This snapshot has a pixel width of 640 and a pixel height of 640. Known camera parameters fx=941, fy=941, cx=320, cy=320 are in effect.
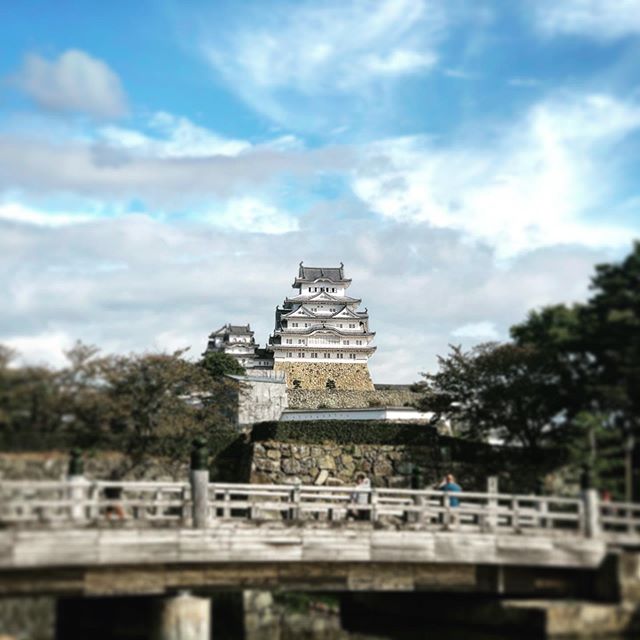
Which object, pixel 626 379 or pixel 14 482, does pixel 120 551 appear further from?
pixel 626 379

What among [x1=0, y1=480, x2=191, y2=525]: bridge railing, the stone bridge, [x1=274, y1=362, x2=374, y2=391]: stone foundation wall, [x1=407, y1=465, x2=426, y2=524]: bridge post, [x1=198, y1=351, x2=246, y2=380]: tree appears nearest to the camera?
[x1=0, y1=480, x2=191, y2=525]: bridge railing

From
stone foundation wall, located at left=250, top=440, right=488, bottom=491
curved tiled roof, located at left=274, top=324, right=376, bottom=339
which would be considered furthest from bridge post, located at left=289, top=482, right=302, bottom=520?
curved tiled roof, located at left=274, top=324, right=376, bottom=339

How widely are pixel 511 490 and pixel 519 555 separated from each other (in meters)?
6.79

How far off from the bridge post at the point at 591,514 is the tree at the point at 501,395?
3785 mm

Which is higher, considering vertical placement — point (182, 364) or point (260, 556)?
point (182, 364)

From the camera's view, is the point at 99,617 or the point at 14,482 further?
the point at 99,617

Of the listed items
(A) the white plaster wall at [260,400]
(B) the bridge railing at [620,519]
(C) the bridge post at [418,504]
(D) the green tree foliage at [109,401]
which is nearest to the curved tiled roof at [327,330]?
(A) the white plaster wall at [260,400]

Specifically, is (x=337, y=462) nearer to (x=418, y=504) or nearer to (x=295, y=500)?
(x=418, y=504)

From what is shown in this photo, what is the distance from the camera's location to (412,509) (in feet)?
64.0

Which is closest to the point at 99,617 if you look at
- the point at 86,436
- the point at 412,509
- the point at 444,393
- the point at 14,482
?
the point at 86,436

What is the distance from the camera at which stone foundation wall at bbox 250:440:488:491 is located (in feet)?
125

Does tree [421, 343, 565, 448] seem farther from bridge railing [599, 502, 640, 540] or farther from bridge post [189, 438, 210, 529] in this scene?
bridge post [189, 438, 210, 529]

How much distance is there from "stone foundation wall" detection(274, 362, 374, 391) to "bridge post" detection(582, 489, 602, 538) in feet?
227

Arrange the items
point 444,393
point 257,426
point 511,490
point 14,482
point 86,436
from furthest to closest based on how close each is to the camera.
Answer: point 257,426 → point 444,393 → point 511,490 → point 86,436 → point 14,482
